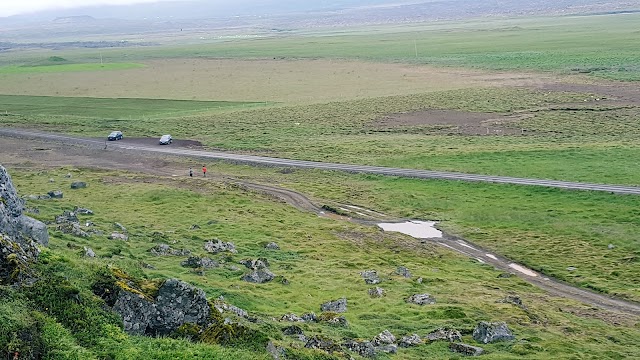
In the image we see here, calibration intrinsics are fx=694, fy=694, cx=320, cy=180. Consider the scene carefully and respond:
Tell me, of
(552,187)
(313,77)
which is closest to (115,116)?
(313,77)

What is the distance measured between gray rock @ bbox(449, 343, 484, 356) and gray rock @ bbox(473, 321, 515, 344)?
4.69ft

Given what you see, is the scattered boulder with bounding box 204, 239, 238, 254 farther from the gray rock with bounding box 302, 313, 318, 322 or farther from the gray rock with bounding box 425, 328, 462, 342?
the gray rock with bounding box 425, 328, 462, 342

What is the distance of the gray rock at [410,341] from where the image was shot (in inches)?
1214

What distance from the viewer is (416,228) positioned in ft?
198

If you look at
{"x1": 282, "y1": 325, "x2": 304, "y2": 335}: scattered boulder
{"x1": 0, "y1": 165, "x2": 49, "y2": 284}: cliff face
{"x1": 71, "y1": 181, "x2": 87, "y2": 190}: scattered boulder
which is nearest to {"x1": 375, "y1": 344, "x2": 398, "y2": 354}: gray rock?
{"x1": 282, "y1": 325, "x2": 304, "y2": 335}: scattered boulder

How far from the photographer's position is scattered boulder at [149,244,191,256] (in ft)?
143

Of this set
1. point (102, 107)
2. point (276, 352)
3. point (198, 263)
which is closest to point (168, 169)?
point (198, 263)

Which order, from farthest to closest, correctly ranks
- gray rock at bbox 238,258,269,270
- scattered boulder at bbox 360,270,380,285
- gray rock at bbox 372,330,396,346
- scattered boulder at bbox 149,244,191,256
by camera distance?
scattered boulder at bbox 149,244,191,256 → gray rock at bbox 238,258,269,270 → scattered boulder at bbox 360,270,380,285 → gray rock at bbox 372,330,396,346

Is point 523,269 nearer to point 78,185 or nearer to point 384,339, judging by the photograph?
point 384,339

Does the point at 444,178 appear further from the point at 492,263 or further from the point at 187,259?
the point at 187,259

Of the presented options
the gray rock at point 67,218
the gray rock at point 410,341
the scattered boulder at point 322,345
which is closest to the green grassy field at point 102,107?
the gray rock at point 67,218

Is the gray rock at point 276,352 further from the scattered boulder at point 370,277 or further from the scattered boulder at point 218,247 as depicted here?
the scattered boulder at point 218,247

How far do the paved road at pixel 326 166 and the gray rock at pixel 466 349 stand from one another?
40.4 meters

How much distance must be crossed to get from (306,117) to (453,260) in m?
78.1
